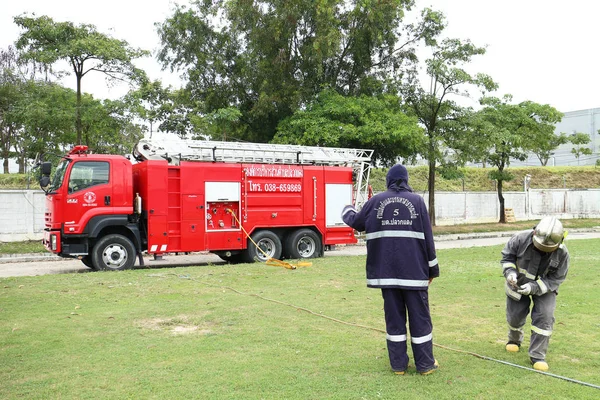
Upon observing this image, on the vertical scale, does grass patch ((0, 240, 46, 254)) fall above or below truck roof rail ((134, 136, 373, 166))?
below

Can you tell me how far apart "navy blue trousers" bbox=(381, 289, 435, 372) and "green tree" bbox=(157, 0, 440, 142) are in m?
17.3

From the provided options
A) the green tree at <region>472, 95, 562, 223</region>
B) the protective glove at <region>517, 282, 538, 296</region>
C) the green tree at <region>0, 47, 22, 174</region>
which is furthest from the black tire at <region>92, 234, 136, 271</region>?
the green tree at <region>0, 47, 22, 174</region>

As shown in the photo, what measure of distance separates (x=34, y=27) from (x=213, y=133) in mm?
8570

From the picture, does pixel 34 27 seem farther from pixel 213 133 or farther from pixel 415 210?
pixel 415 210

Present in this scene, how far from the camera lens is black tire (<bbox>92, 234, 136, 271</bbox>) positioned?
42.0 feet

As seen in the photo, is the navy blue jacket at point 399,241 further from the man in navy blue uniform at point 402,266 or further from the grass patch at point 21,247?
the grass patch at point 21,247

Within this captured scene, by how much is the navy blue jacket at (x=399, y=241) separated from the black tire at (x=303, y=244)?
995cm

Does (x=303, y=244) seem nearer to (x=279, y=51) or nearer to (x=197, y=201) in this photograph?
(x=197, y=201)

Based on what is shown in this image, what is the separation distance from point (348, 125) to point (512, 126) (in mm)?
9994

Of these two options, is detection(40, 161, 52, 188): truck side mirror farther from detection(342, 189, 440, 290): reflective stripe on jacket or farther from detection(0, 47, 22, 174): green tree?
detection(0, 47, 22, 174): green tree

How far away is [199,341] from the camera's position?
6.20 m

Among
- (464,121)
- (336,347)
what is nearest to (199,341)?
(336,347)

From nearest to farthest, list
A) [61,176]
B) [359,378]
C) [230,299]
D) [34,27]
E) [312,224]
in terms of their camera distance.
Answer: [359,378] → [230,299] → [61,176] → [312,224] → [34,27]

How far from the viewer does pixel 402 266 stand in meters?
5.11
